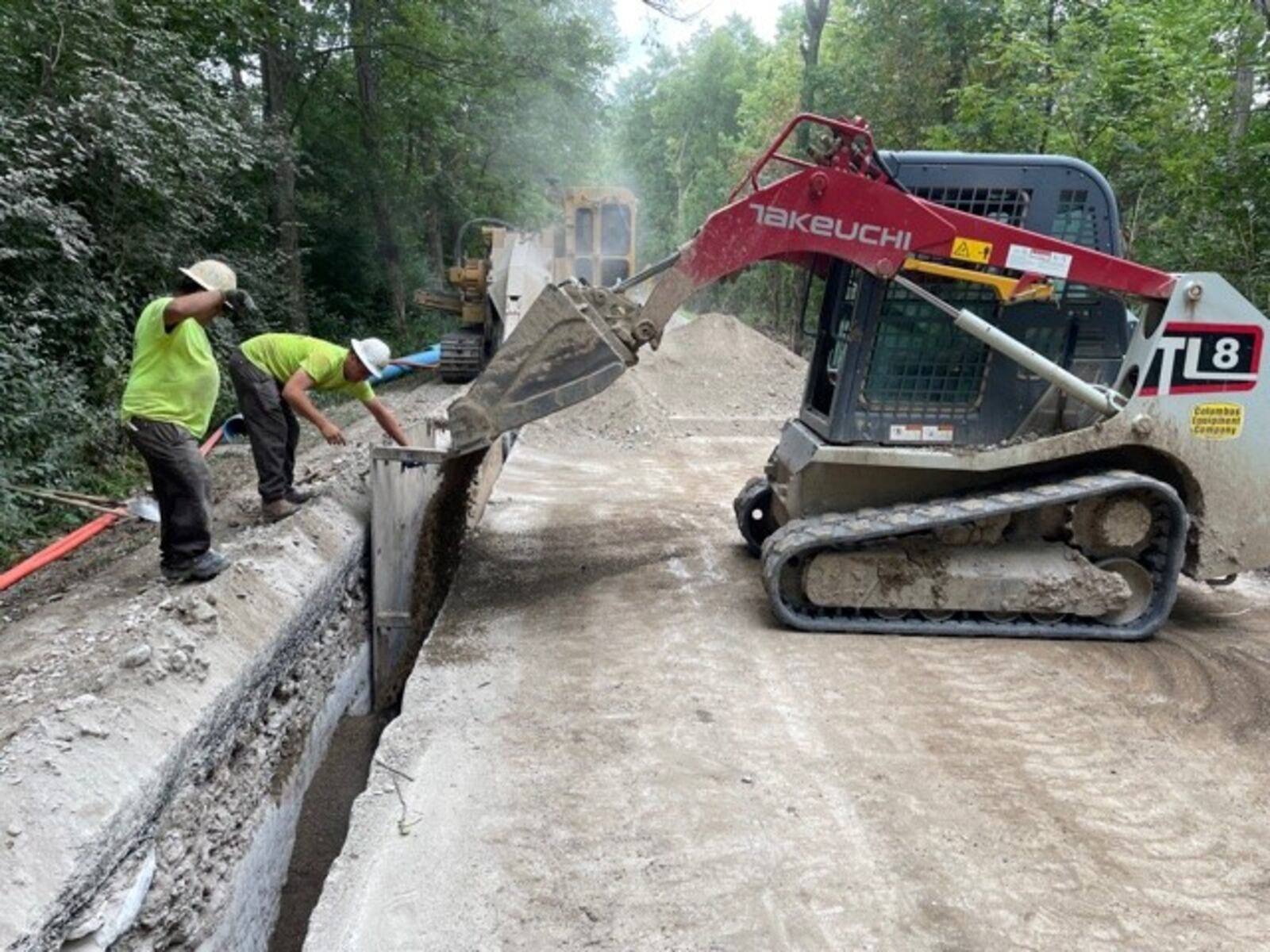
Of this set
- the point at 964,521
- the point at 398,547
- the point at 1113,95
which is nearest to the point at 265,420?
the point at 398,547

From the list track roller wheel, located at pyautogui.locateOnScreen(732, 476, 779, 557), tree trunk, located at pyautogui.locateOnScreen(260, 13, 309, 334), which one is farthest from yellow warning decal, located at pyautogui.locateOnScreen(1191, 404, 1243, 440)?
tree trunk, located at pyautogui.locateOnScreen(260, 13, 309, 334)

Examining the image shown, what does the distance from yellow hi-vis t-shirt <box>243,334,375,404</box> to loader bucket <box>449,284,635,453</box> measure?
2.79 ft

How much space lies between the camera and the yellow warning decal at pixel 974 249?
4504mm

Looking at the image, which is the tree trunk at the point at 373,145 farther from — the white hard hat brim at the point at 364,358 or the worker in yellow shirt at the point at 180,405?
the worker in yellow shirt at the point at 180,405

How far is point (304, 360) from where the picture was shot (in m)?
5.38

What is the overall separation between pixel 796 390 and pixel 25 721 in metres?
12.8

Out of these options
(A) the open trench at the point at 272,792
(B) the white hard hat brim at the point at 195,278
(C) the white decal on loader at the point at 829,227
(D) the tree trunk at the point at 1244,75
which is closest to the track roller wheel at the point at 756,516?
(A) the open trench at the point at 272,792

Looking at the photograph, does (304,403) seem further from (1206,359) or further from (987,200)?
(1206,359)

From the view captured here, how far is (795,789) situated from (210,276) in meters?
3.36

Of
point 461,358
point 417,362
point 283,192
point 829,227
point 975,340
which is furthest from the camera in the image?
point 461,358

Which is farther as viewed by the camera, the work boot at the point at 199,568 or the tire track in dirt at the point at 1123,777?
the work boot at the point at 199,568

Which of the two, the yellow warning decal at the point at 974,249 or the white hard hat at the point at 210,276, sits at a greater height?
the yellow warning decal at the point at 974,249

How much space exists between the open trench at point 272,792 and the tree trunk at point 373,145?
39.8 ft

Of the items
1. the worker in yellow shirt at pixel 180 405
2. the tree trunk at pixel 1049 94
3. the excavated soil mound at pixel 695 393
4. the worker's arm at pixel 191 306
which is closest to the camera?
the worker's arm at pixel 191 306
